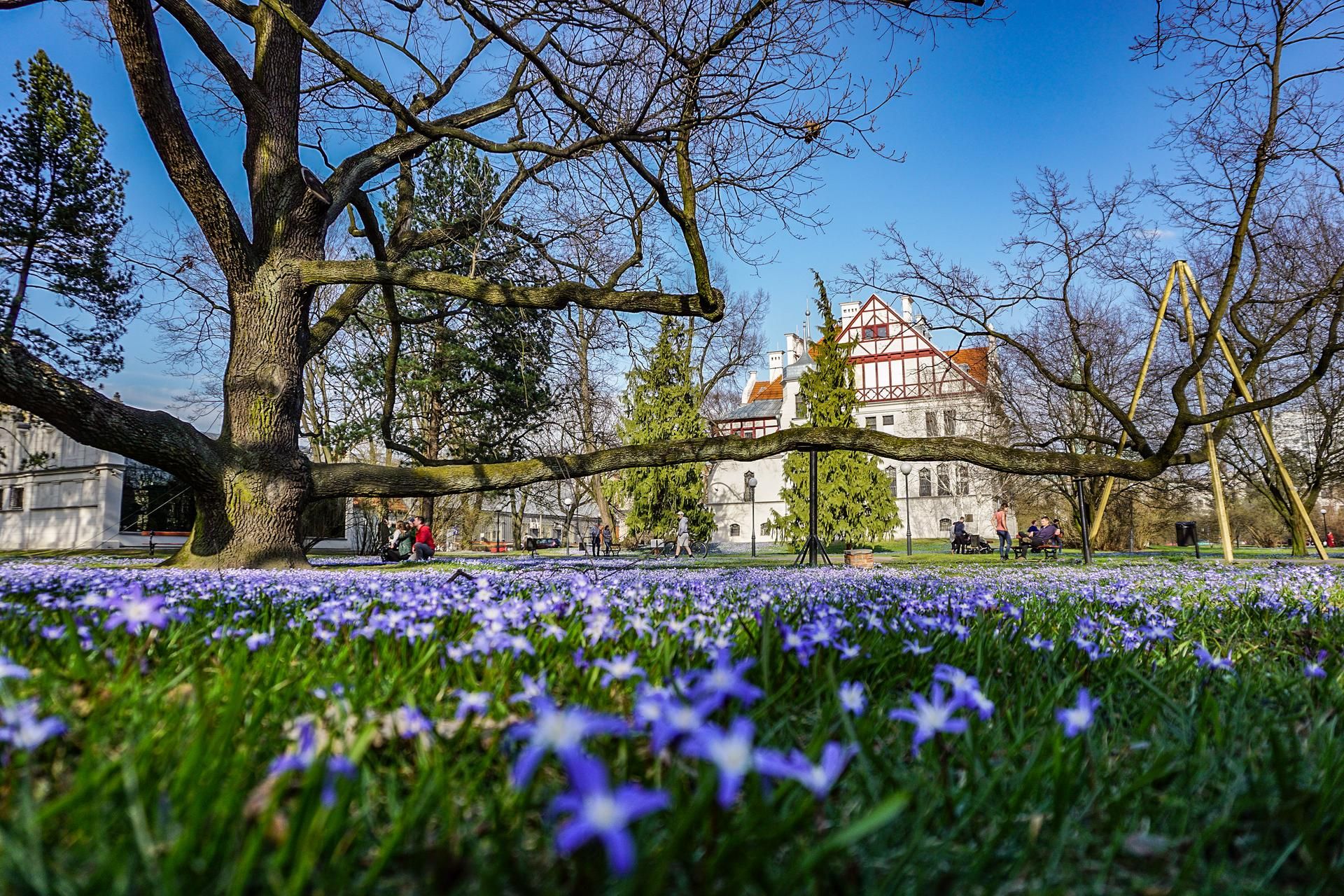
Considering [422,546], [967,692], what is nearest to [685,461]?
[967,692]

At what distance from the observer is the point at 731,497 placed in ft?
181

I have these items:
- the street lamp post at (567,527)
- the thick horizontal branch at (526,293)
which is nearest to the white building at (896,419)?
the street lamp post at (567,527)

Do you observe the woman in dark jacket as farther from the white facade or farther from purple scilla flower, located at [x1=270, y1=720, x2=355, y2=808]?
purple scilla flower, located at [x1=270, y1=720, x2=355, y2=808]

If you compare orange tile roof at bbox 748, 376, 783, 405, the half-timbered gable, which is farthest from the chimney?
the half-timbered gable

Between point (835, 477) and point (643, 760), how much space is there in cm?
2692

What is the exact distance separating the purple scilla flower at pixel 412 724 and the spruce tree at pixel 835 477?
948 inches

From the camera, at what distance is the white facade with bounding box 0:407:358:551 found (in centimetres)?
3009

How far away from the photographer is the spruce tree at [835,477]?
84.1 feet

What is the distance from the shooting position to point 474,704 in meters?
1.24

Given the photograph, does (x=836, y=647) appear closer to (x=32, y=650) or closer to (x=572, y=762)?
(x=572, y=762)

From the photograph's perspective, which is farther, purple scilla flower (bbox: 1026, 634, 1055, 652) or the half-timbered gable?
the half-timbered gable

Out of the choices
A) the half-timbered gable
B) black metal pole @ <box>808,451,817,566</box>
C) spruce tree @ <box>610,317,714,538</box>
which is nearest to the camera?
black metal pole @ <box>808,451,817,566</box>

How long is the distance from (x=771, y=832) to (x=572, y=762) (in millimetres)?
426

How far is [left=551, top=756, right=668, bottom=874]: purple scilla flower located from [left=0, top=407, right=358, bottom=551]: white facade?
33005 millimetres
